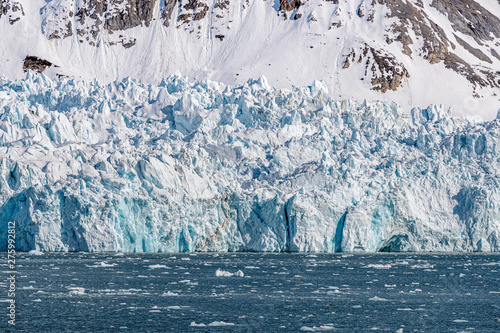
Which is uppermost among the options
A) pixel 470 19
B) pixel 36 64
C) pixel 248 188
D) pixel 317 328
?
pixel 470 19

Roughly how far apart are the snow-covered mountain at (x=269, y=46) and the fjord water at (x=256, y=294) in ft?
146

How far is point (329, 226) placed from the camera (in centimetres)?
3841

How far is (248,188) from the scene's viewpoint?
41.8 m

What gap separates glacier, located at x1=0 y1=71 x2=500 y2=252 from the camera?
1471 inches

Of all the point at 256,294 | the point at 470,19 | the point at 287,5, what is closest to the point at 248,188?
the point at 256,294

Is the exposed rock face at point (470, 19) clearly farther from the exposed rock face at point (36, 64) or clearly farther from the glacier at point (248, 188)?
the glacier at point (248, 188)

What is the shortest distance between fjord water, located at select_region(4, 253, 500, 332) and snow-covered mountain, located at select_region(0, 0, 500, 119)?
1750 inches

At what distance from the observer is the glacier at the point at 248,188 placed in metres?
37.4

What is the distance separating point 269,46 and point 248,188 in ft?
148

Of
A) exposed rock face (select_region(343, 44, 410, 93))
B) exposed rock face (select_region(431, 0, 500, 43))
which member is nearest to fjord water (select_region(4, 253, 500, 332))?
exposed rock face (select_region(343, 44, 410, 93))

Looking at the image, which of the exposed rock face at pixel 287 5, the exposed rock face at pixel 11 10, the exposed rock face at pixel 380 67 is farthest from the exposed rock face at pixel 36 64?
the exposed rock face at pixel 380 67

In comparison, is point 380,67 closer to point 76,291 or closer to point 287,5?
point 287,5

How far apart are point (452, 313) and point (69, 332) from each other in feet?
32.1

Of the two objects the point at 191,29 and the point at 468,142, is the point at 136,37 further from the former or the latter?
the point at 468,142
